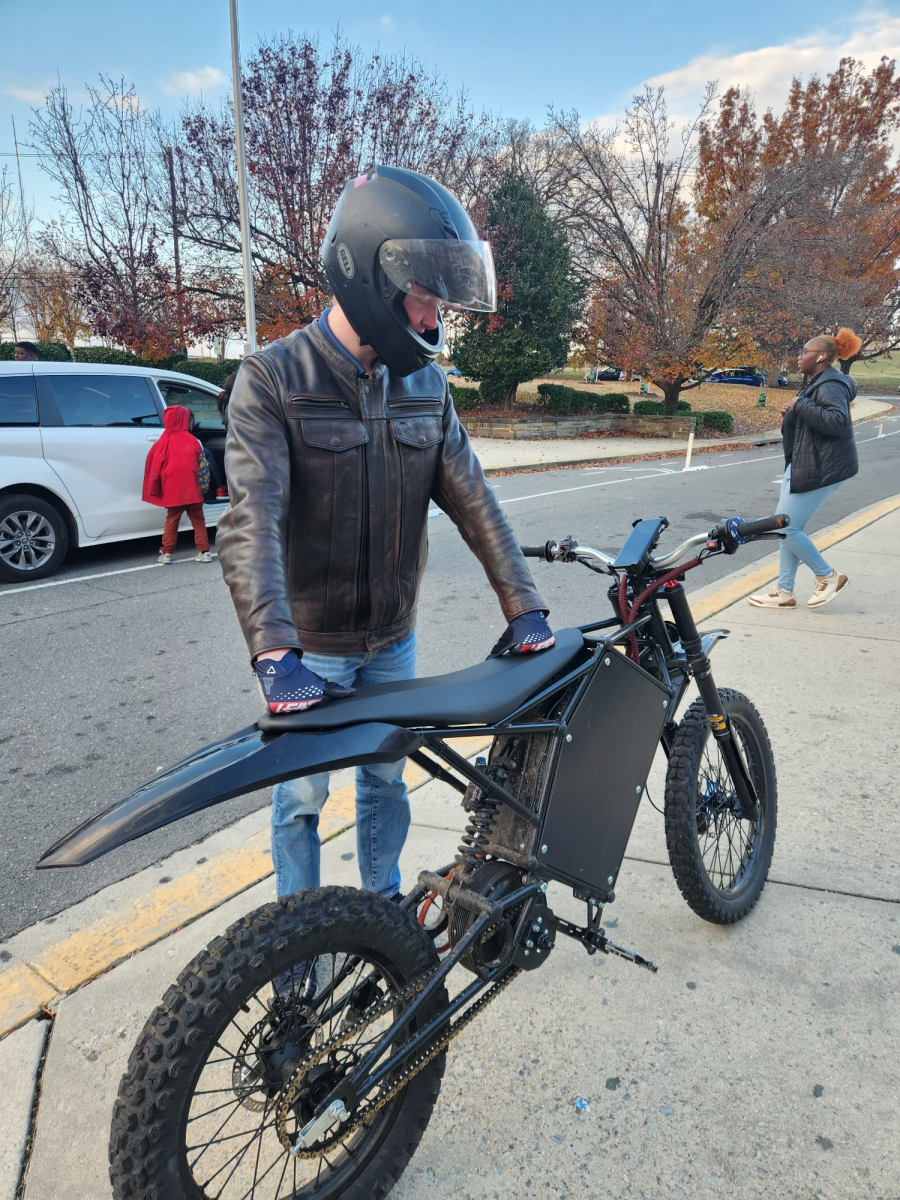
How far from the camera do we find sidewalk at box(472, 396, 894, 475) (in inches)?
655

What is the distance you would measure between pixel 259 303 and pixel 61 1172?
68.4ft

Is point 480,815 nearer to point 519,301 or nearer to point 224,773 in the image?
point 224,773

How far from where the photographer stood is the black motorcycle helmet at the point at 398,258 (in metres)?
1.76

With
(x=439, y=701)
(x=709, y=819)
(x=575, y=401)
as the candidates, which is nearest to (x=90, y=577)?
(x=709, y=819)

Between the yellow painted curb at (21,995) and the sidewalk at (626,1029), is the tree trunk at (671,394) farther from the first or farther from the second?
the yellow painted curb at (21,995)

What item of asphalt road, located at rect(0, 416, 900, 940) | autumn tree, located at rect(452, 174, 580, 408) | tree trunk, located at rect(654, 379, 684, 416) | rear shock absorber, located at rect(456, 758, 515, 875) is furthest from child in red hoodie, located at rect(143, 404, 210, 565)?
tree trunk, located at rect(654, 379, 684, 416)

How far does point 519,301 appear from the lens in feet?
73.9

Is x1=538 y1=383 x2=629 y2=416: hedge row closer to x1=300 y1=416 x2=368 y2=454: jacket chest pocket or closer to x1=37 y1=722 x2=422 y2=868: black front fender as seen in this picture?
x1=300 y1=416 x2=368 y2=454: jacket chest pocket

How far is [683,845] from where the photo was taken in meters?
2.36

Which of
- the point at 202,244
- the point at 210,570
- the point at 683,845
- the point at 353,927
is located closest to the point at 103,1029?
the point at 353,927

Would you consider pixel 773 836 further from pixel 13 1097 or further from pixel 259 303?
pixel 259 303

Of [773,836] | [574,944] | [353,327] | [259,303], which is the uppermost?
[259,303]

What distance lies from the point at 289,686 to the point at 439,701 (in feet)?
0.98

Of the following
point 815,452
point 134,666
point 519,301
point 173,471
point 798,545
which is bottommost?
point 134,666
